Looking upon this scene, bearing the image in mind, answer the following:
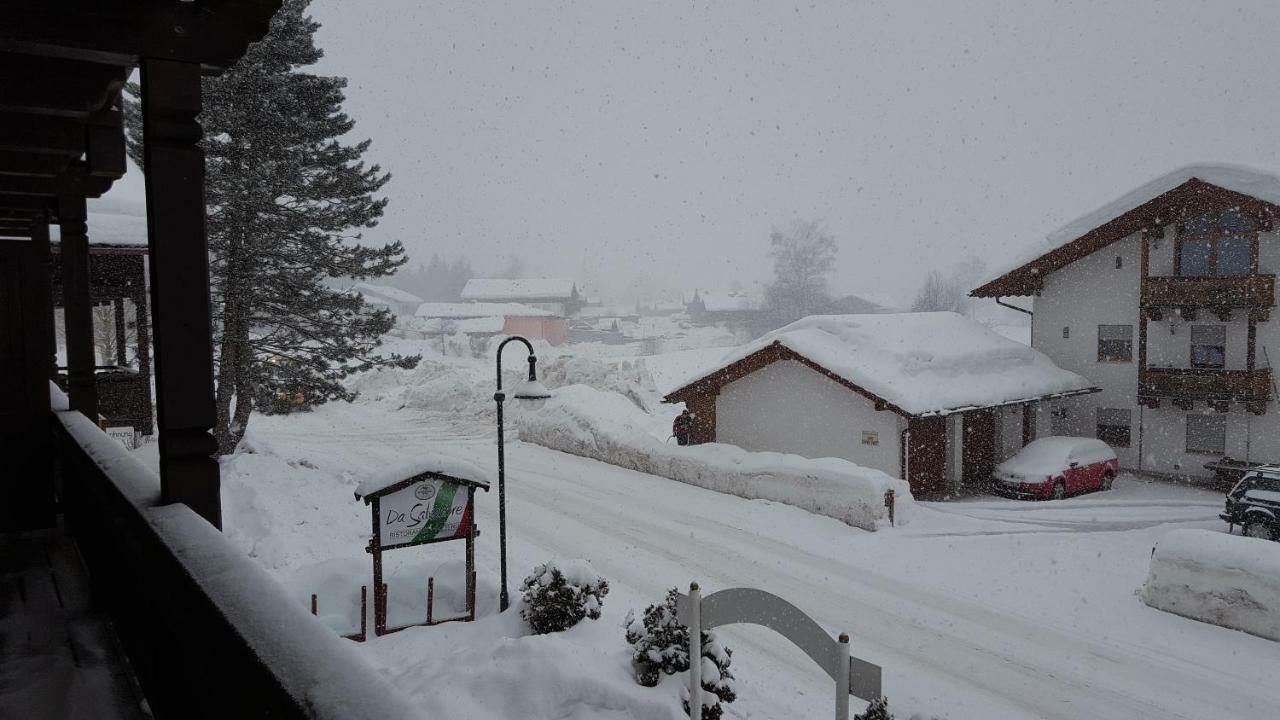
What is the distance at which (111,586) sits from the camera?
13.3 ft

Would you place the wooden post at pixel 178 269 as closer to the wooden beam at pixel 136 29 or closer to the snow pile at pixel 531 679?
the wooden beam at pixel 136 29

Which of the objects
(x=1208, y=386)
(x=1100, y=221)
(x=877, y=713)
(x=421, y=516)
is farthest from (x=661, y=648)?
(x=1100, y=221)

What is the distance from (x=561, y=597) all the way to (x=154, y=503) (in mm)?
7740

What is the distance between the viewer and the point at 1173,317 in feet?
77.8

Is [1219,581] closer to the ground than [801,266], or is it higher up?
closer to the ground

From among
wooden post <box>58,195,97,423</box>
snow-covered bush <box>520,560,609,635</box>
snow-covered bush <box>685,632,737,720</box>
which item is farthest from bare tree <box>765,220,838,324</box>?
wooden post <box>58,195,97,423</box>

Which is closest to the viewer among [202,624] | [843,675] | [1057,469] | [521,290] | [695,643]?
[202,624]

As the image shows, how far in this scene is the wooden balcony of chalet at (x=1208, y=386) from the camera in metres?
21.9

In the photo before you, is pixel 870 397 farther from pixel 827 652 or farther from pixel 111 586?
pixel 111 586

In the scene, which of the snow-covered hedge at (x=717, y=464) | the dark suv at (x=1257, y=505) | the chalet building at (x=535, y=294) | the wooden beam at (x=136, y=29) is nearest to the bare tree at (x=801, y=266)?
the chalet building at (x=535, y=294)

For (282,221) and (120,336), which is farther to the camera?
(282,221)

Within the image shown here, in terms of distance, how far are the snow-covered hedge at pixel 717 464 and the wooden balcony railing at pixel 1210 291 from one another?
11.5 m

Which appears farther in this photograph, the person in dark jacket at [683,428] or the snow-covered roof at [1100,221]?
the person in dark jacket at [683,428]

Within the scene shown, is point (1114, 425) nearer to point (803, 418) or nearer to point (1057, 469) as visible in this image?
point (1057, 469)
